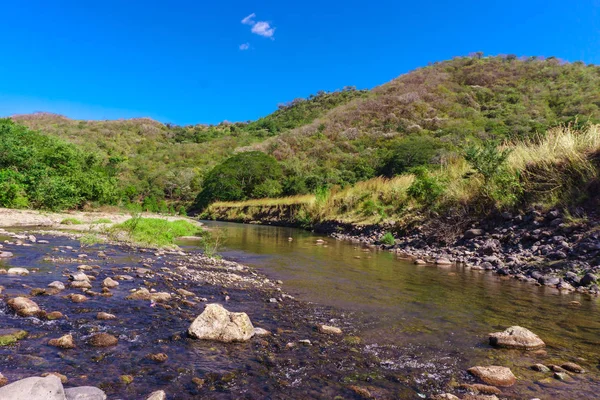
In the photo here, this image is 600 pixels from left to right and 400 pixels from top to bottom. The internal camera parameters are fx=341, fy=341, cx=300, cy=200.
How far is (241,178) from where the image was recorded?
49688 mm

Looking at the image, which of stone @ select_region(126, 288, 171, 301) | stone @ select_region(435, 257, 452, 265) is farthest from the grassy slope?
stone @ select_region(126, 288, 171, 301)

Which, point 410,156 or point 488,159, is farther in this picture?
point 410,156

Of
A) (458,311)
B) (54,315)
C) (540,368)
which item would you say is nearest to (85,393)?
(54,315)

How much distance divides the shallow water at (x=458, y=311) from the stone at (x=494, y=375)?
0.09 m

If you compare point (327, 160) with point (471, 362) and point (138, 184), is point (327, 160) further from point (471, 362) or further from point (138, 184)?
point (471, 362)

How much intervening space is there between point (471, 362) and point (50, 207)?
21570 millimetres

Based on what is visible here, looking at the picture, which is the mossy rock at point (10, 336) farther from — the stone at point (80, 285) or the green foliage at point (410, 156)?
the green foliage at point (410, 156)

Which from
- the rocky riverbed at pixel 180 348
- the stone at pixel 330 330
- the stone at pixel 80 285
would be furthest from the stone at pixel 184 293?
the stone at pixel 330 330

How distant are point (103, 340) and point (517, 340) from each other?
4.26m

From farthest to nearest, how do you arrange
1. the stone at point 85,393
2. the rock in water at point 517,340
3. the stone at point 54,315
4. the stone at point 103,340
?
the rock in water at point 517,340
the stone at point 54,315
the stone at point 103,340
the stone at point 85,393

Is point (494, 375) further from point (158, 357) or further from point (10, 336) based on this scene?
point (10, 336)

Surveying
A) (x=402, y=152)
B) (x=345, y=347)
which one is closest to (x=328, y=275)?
(x=345, y=347)

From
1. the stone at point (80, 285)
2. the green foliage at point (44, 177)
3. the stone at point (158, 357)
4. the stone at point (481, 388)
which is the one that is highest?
the green foliage at point (44, 177)

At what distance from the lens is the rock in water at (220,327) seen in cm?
348
